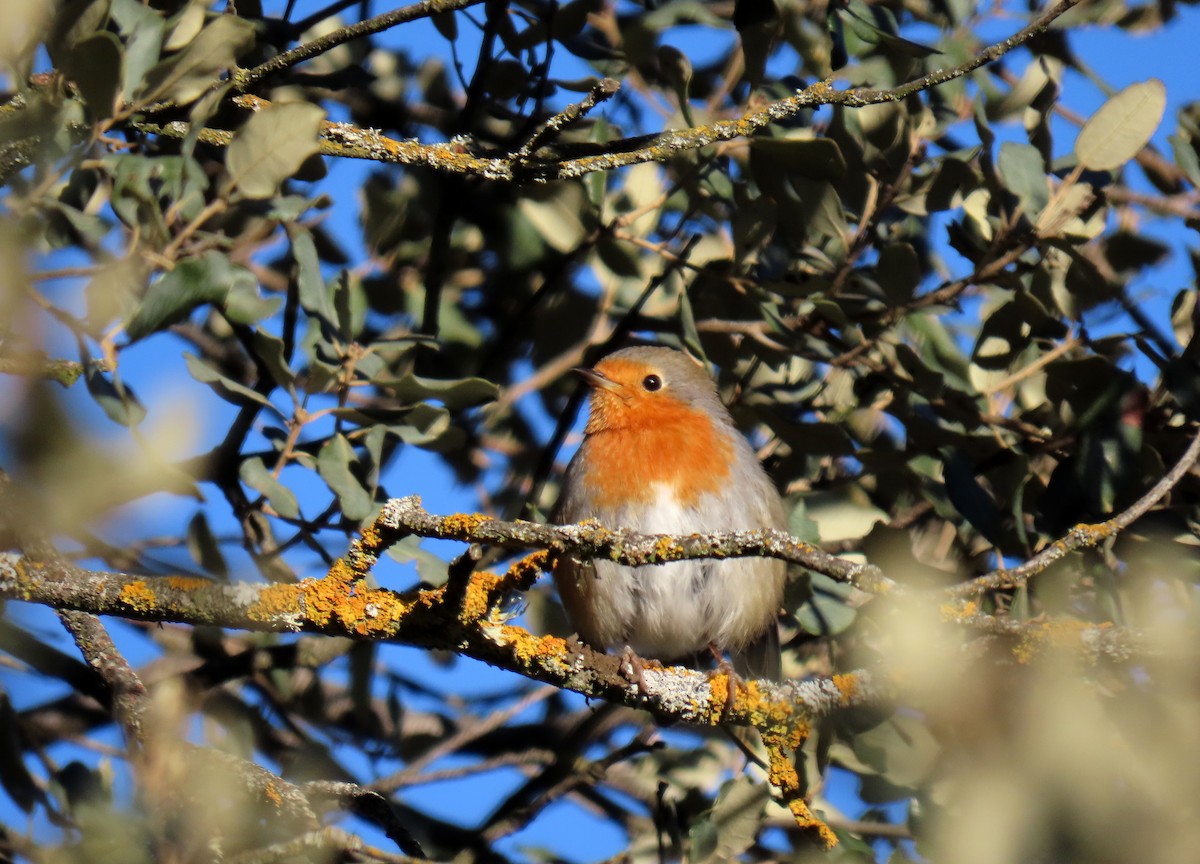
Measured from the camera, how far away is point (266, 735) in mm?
3988

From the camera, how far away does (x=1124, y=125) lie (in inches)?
134

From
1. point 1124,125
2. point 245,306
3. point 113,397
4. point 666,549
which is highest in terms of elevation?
point 1124,125

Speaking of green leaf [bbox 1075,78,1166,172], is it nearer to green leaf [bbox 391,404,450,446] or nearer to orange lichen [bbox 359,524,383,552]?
green leaf [bbox 391,404,450,446]

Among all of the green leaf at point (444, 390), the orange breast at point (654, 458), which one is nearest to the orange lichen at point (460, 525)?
the green leaf at point (444, 390)

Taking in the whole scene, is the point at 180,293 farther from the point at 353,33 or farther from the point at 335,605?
the point at 335,605

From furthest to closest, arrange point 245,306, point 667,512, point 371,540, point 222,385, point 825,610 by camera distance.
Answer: point 667,512 → point 825,610 → point 222,385 → point 245,306 → point 371,540

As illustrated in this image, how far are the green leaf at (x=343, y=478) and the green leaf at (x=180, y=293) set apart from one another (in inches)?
23.9

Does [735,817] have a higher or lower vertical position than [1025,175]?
lower

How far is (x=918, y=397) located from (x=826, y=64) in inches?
45.4

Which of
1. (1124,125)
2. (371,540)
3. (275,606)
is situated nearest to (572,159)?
(371,540)

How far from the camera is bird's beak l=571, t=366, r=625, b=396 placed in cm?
438

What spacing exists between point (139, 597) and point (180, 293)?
0.67 metres

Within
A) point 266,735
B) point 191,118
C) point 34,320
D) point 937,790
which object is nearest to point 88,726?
point 266,735

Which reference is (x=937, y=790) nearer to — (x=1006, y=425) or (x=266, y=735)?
(x=1006, y=425)
